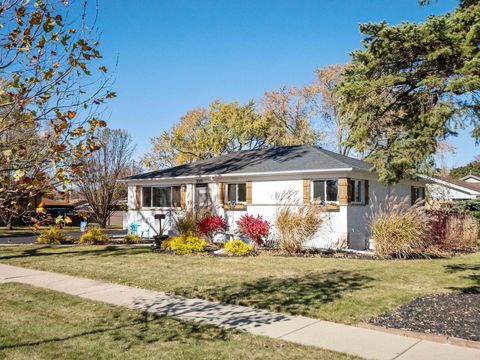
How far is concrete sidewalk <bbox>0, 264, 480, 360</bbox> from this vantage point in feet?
17.8

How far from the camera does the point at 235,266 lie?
1251 cm

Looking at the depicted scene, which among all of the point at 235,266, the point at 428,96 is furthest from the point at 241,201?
the point at 428,96

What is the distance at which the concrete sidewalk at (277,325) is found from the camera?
214 inches

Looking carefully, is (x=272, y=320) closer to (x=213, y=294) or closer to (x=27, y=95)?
(x=213, y=294)

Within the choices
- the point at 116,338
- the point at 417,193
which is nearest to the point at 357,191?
the point at 417,193

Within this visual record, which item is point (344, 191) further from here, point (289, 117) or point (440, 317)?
point (289, 117)

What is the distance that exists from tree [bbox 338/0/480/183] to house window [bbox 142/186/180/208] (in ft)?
46.9

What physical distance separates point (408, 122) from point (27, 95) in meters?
6.92

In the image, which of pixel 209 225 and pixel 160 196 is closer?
pixel 209 225

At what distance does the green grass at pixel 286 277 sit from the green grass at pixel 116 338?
165 cm

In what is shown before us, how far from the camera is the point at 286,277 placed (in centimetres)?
1067

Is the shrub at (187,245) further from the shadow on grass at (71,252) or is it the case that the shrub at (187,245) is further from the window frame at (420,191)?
the window frame at (420,191)

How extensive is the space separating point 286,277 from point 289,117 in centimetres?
3257

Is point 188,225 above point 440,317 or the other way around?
above
